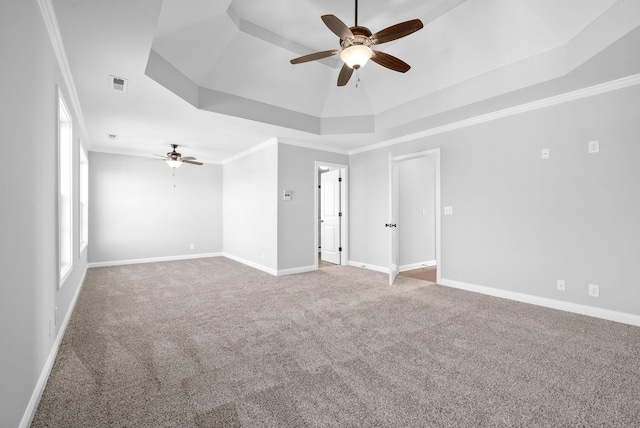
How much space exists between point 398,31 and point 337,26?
480mm

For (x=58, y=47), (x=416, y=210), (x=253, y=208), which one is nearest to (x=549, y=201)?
(x=416, y=210)

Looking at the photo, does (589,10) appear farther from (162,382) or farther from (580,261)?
(162,382)

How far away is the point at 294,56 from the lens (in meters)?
4.02

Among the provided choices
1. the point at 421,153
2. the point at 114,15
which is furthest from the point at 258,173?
the point at 114,15

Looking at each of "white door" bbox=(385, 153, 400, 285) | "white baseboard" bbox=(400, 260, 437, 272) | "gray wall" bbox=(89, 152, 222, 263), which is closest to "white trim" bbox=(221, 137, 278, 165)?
"gray wall" bbox=(89, 152, 222, 263)

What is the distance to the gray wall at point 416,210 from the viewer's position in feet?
20.0

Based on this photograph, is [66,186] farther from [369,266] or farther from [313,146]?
[369,266]

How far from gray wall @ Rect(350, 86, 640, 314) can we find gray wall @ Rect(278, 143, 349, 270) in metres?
2.25

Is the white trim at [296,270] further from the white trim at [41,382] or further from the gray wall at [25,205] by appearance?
the gray wall at [25,205]

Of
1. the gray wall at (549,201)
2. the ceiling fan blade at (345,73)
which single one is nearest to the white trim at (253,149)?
the ceiling fan blade at (345,73)

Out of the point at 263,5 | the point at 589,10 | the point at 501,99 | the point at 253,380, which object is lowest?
the point at 253,380

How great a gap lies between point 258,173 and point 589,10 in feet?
17.3

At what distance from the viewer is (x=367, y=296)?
13.6 feet

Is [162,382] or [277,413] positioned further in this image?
[162,382]
